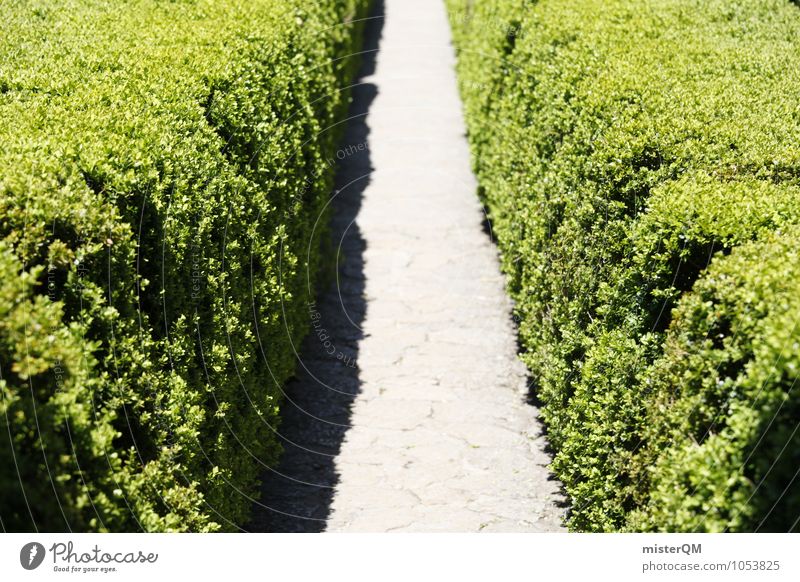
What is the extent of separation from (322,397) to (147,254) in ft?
11.1

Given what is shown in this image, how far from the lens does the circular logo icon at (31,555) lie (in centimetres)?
361

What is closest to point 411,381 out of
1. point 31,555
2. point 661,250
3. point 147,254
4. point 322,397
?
point 322,397

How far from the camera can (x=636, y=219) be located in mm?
5484

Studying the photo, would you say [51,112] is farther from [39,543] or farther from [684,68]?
[684,68]

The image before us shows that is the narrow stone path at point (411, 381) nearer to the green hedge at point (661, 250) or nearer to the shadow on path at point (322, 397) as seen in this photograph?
the shadow on path at point (322, 397)

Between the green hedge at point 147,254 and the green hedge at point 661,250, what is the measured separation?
2295 mm

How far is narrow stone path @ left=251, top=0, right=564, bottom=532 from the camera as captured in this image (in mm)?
6512

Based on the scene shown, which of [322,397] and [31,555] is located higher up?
[31,555]

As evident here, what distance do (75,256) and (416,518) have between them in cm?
Answer: 339

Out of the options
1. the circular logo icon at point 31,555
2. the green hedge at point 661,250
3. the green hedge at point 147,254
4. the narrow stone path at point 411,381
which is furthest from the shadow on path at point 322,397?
the circular logo icon at point 31,555

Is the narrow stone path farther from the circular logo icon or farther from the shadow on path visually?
the circular logo icon

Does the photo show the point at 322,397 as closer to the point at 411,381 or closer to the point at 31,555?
the point at 411,381

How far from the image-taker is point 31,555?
12.0 feet

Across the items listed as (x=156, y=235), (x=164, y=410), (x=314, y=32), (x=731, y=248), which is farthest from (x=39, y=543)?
(x=314, y=32)
